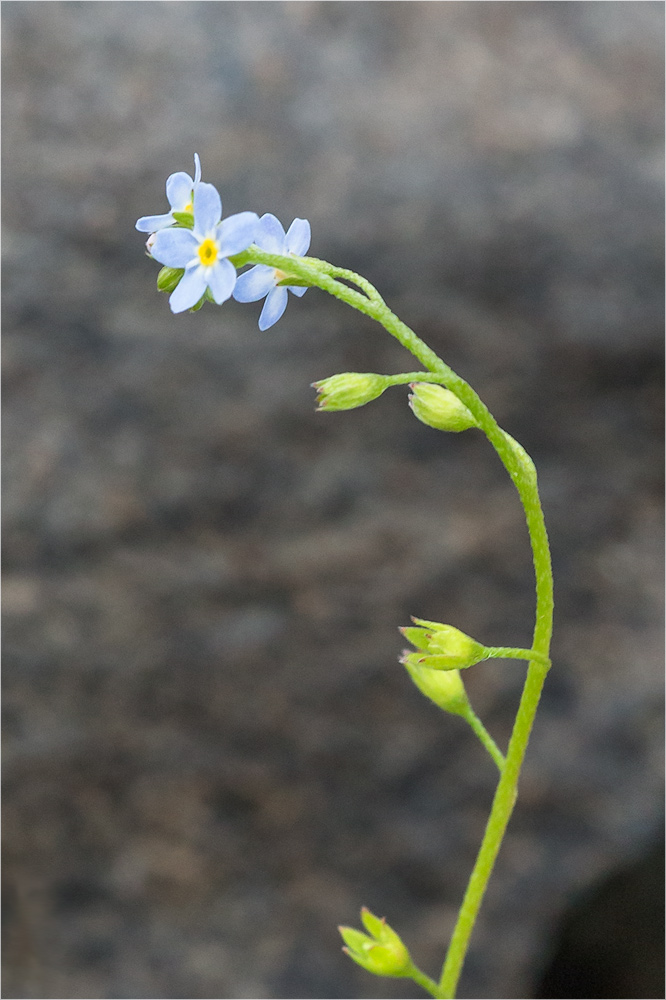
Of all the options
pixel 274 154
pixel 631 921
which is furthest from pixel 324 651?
pixel 274 154

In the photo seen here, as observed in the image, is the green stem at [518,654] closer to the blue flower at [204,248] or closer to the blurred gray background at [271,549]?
the blue flower at [204,248]

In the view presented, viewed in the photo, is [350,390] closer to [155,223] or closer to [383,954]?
[155,223]

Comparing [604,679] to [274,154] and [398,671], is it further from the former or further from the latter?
[274,154]

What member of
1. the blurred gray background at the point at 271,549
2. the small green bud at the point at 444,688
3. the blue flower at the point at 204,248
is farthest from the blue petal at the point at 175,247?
the blurred gray background at the point at 271,549

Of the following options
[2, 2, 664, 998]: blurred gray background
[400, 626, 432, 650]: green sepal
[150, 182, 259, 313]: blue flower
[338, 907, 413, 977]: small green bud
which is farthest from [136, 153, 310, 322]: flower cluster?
[2, 2, 664, 998]: blurred gray background

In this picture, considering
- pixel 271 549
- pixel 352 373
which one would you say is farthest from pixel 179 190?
pixel 271 549
